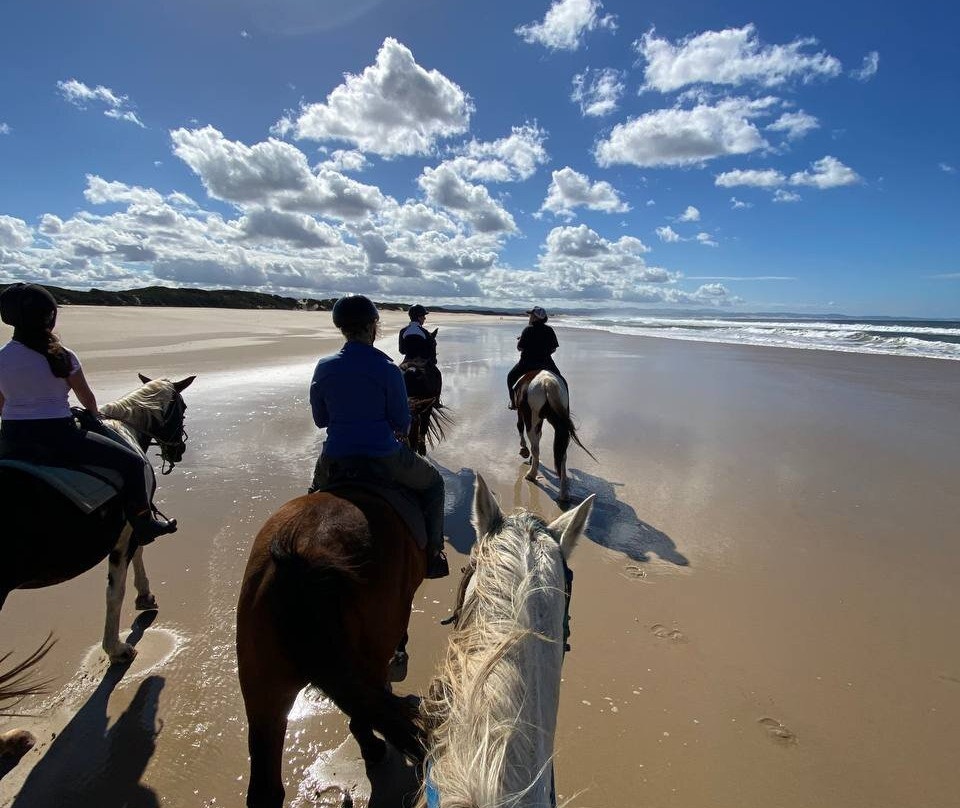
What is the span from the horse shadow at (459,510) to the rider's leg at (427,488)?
4.35 ft

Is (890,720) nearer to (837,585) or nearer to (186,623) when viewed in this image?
Answer: (837,585)

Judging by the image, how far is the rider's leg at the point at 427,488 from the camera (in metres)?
3.00

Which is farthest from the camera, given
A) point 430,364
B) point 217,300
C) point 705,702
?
point 217,300

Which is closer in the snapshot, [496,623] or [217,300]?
[496,623]

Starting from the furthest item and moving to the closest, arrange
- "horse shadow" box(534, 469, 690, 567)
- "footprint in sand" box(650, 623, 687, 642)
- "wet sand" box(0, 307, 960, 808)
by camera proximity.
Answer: "horse shadow" box(534, 469, 690, 567)
"footprint in sand" box(650, 623, 687, 642)
"wet sand" box(0, 307, 960, 808)

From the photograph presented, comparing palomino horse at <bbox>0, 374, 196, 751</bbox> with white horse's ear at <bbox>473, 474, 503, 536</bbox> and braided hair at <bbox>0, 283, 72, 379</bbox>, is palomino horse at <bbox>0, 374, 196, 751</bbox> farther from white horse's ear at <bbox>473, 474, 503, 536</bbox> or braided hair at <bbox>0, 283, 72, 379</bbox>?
white horse's ear at <bbox>473, 474, 503, 536</bbox>

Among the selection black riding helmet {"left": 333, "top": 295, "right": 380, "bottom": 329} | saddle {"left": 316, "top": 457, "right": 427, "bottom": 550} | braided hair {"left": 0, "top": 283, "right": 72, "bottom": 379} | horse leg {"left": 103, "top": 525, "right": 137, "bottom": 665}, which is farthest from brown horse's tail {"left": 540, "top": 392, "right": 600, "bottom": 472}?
braided hair {"left": 0, "top": 283, "right": 72, "bottom": 379}

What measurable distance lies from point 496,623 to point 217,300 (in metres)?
69.9

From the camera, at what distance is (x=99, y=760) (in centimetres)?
261

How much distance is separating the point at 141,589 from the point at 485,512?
3527 millimetres

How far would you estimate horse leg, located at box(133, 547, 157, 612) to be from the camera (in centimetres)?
384

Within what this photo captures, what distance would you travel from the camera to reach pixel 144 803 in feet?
7.86

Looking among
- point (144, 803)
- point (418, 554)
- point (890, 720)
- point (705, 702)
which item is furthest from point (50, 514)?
point (890, 720)

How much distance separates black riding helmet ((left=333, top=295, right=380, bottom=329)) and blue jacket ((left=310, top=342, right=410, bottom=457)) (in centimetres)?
14
